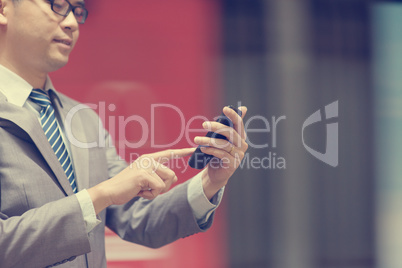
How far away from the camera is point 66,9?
1.62 meters

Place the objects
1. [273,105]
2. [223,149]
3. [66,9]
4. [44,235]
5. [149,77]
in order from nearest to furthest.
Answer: [44,235]
[223,149]
[66,9]
[149,77]
[273,105]

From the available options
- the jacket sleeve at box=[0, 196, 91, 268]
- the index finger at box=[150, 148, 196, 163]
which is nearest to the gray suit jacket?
the jacket sleeve at box=[0, 196, 91, 268]

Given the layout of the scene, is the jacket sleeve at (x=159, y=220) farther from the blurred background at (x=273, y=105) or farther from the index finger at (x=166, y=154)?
the blurred background at (x=273, y=105)

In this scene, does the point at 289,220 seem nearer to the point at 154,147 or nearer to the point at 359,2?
the point at 154,147

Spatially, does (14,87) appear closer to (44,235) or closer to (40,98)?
(40,98)

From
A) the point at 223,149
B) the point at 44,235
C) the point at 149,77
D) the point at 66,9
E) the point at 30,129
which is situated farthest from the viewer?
the point at 149,77

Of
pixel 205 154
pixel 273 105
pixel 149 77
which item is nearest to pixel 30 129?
pixel 205 154

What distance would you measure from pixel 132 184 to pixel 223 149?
317 millimetres

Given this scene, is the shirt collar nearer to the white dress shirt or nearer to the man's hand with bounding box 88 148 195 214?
the white dress shirt

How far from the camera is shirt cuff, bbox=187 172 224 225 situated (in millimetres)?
1675

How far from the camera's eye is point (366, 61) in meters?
3.50

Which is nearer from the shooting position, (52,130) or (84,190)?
(84,190)

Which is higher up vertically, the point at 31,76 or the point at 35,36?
the point at 35,36

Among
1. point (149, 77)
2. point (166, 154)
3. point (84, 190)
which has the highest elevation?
point (149, 77)
